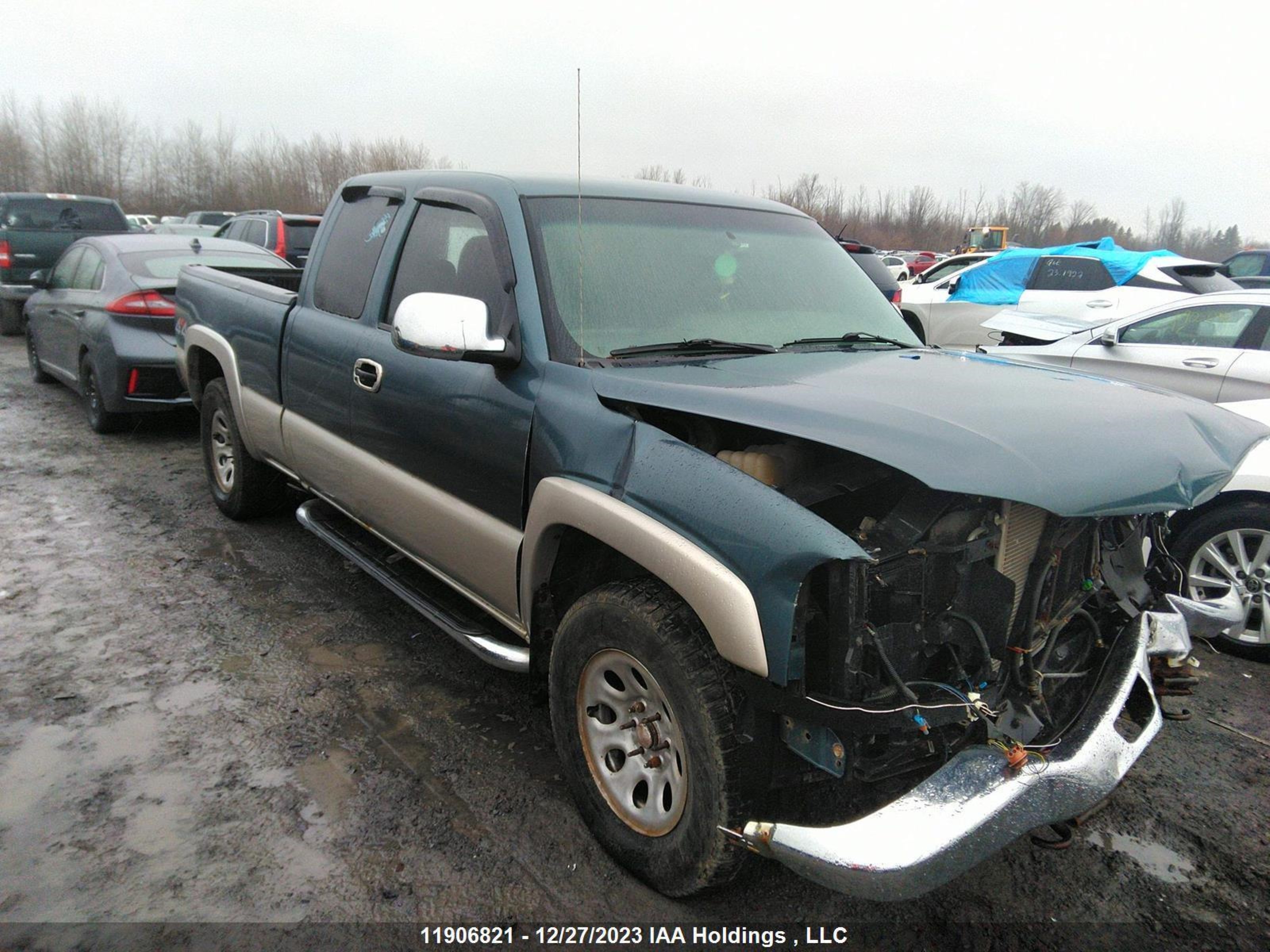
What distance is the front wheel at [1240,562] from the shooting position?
4.12 meters

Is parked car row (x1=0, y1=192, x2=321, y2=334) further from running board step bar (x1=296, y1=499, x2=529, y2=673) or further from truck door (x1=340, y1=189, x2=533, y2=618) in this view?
truck door (x1=340, y1=189, x2=533, y2=618)

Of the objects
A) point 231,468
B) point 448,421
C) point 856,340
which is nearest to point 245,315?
point 231,468

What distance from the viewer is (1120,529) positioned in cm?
270

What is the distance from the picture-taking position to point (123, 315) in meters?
7.12

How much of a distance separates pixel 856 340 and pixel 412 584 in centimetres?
202

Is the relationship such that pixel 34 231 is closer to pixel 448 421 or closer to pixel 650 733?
pixel 448 421

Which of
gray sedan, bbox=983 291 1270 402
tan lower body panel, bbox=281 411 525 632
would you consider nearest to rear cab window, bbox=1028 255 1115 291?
gray sedan, bbox=983 291 1270 402

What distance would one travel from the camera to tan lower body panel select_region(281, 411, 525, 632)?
2.95 m

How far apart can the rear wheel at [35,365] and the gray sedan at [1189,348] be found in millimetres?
Answer: 9696

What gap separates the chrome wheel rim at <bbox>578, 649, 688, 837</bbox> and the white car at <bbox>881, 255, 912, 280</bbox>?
24.8 meters

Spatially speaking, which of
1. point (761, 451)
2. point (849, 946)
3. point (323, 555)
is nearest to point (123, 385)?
point (323, 555)

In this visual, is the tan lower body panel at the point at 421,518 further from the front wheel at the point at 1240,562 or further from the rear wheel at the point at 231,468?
the front wheel at the point at 1240,562

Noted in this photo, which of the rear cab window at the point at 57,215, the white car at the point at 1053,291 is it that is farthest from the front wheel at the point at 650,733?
the rear cab window at the point at 57,215

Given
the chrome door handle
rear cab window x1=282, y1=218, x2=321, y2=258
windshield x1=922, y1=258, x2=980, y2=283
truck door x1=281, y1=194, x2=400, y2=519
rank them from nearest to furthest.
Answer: the chrome door handle, truck door x1=281, y1=194, x2=400, y2=519, rear cab window x1=282, y1=218, x2=321, y2=258, windshield x1=922, y1=258, x2=980, y2=283
